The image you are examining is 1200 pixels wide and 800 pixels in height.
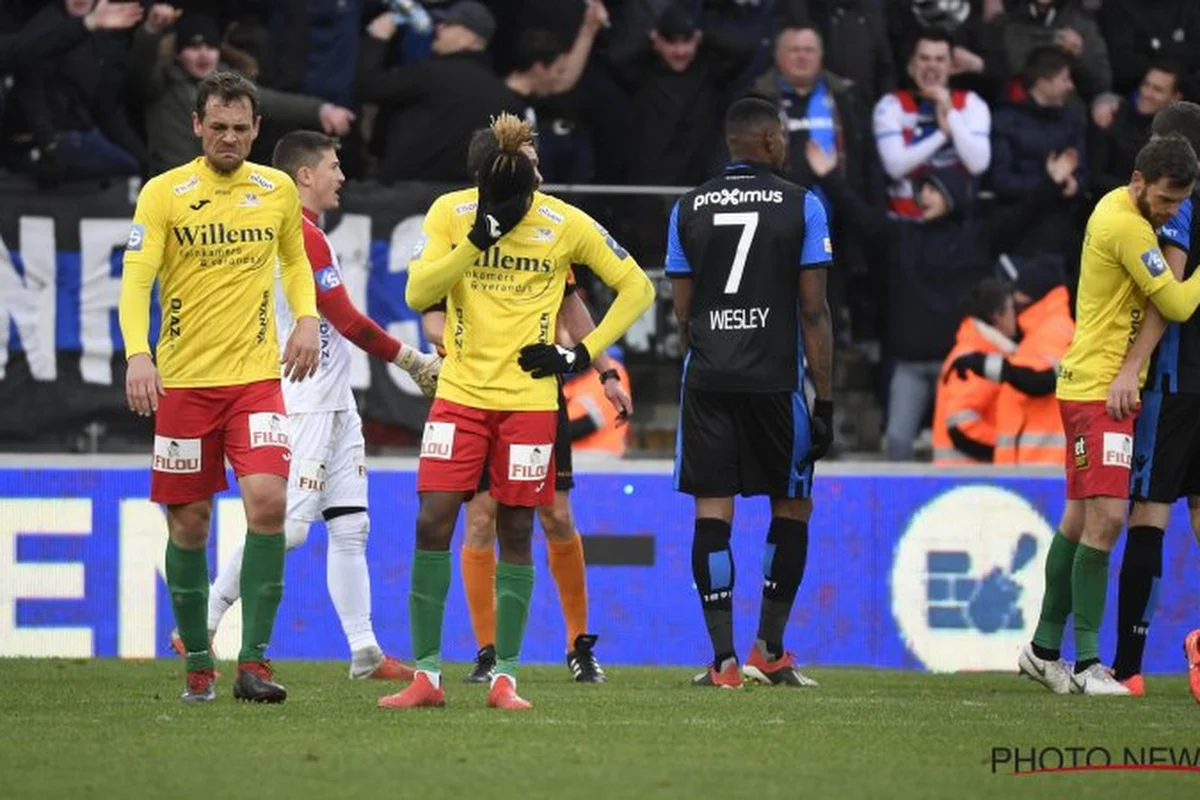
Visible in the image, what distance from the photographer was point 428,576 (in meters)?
9.73

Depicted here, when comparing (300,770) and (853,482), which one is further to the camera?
(853,482)

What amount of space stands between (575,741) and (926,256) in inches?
337

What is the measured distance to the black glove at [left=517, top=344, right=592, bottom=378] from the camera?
9773mm

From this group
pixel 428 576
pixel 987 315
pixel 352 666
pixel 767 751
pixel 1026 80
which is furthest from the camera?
pixel 1026 80

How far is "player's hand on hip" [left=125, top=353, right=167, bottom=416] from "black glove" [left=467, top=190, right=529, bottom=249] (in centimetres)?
130

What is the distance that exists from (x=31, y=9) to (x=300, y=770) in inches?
373

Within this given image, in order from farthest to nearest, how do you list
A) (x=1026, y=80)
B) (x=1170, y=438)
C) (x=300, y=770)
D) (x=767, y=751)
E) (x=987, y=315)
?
(x=1026, y=80) < (x=987, y=315) < (x=1170, y=438) < (x=767, y=751) < (x=300, y=770)

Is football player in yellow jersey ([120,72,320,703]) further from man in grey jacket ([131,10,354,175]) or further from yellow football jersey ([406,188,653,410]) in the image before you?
man in grey jacket ([131,10,354,175])

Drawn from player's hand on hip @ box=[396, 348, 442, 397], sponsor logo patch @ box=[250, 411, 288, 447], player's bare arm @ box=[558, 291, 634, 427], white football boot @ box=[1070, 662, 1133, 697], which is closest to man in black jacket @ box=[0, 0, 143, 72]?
player's bare arm @ box=[558, 291, 634, 427]


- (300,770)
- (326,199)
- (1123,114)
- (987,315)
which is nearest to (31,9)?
(326,199)

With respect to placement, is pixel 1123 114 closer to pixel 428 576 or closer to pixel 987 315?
pixel 987 315

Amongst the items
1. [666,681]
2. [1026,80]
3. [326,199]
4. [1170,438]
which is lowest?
[666,681]

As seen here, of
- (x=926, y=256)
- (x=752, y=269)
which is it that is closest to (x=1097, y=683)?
(x=752, y=269)

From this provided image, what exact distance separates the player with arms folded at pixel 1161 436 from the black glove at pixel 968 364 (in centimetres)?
422
